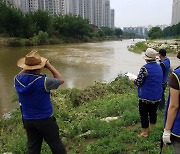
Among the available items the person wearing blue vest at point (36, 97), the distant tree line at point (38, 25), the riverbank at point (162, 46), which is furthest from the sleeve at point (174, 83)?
the distant tree line at point (38, 25)

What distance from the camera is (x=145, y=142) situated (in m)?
4.47

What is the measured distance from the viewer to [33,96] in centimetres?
339

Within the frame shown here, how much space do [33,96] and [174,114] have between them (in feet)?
5.63

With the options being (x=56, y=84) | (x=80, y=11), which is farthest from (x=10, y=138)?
(x=80, y=11)

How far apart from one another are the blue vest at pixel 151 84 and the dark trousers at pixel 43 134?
5.86 ft

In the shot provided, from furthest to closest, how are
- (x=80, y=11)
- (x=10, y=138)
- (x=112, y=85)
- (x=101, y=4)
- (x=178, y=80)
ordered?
(x=101, y=4), (x=80, y=11), (x=112, y=85), (x=10, y=138), (x=178, y=80)

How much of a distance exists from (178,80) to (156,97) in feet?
7.11

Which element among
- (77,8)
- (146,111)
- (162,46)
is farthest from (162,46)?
(77,8)

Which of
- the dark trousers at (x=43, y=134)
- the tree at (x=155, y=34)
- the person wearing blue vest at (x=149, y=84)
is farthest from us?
the tree at (x=155, y=34)

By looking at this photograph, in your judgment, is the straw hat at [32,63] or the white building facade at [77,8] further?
the white building facade at [77,8]

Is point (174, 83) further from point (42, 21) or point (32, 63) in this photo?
point (42, 21)

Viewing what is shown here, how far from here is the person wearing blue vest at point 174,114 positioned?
8.25ft

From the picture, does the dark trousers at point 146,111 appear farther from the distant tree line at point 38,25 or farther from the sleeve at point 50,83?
the distant tree line at point 38,25

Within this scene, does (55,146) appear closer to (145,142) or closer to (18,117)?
(145,142)
